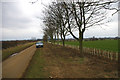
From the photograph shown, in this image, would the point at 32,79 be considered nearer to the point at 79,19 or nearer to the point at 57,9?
the point at 79,19

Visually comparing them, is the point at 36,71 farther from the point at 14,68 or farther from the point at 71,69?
the point at 71,69

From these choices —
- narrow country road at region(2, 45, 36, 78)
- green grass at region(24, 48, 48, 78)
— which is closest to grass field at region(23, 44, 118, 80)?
green grass at region(24, 48, 48, 78)

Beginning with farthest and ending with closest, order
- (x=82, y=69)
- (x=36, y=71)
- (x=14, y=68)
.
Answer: (x=14, y=68)
(x=82, y=69)
(x=36, y=71)

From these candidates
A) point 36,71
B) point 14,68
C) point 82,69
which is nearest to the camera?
point 36,71

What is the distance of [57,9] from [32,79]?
13032 millimetres

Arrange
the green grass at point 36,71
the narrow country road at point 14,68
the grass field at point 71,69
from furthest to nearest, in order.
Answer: the narrow country road at point 14,68 → the grass field at point 71,69 → the green grass at point 36,71

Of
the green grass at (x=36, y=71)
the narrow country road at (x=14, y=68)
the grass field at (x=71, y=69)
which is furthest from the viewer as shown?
the narrow country road at (x=14, y=68)

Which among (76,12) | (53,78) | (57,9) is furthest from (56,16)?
(53,78)

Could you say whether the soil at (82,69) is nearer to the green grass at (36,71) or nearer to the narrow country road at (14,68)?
the green grass at (36,71)

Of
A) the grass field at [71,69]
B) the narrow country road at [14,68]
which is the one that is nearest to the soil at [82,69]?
the grass field at [71,69]

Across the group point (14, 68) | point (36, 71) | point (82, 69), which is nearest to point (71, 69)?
point (82, 69)

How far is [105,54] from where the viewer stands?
40.8 ft

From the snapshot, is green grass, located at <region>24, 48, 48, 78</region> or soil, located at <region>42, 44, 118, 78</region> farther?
soil, located at <region>42, 44, 118, 78</region>

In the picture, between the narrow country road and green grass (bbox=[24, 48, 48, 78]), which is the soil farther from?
the narrow country road
